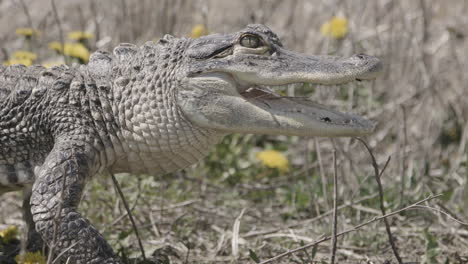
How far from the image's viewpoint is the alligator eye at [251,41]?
3.12 m

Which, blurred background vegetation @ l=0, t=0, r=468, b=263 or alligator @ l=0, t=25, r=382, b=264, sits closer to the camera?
alligator @ l=0, t=25, r=382, b=264

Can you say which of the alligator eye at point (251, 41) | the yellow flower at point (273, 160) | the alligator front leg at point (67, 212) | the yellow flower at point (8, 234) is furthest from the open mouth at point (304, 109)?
the yellow flower at point (273, 160)

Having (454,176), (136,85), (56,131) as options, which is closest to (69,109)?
(56,131)

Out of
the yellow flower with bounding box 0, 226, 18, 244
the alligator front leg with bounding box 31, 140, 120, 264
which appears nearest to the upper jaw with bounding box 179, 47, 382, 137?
the alligator front leg with bounding box 31, 140, 120, 264

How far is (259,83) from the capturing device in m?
3.05

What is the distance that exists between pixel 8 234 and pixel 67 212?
3.07 ft

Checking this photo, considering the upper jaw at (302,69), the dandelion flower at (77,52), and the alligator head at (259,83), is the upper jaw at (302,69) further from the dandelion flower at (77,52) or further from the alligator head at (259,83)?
the dandelion flower at (77,52)

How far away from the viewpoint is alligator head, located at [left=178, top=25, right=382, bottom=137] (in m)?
2.96

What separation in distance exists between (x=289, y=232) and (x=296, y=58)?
4.45 ft

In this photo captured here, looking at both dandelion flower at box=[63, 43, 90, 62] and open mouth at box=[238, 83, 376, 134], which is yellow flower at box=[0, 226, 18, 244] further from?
open mouth at box=[238, 83, 376, 134]

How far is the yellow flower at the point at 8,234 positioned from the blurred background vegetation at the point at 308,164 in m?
0.25

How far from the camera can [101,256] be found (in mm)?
2844

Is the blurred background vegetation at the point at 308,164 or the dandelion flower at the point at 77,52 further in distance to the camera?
the dandelion flower at the point at 77,52

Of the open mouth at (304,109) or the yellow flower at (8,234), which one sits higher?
the open mouth at (304,109)
